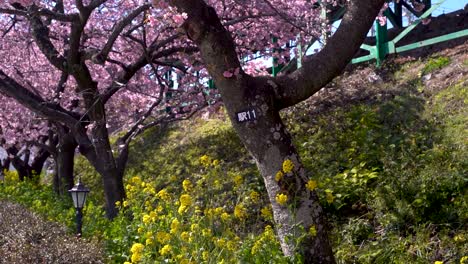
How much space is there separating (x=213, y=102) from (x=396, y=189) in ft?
16.8

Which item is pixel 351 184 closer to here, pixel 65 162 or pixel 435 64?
pixel 435 64

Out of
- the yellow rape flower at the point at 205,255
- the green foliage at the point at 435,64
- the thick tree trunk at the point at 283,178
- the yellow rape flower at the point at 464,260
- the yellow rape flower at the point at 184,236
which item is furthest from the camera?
the green foliage at the point at 435,64

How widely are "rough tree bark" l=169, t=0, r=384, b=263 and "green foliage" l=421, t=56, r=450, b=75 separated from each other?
4.93 metres

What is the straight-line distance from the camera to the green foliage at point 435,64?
10062 millimetres

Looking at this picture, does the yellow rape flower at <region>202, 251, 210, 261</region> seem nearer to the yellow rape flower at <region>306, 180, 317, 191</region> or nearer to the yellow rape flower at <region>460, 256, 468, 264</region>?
the yellow rape flower at <region>306, 180, 317, 191</region>

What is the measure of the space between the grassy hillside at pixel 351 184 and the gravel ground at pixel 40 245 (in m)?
0.42

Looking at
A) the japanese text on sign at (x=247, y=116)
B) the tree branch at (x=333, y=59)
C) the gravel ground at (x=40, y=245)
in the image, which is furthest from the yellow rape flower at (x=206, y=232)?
the tree branch at (x=333, y=59)

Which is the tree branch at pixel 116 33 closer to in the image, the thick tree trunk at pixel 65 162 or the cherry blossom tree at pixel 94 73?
the cherry blossom tree at pixel 94 73

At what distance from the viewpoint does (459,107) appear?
27.9 feet

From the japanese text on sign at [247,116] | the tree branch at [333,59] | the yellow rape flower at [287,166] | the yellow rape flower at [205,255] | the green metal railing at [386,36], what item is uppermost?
the green metal railing at [386,36]

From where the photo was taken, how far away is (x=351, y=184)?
738 centimetres

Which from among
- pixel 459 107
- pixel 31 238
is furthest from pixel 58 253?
pixel 459 107

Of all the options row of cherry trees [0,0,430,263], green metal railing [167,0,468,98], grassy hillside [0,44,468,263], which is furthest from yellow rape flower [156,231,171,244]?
green metal railing [167,0,468,98]

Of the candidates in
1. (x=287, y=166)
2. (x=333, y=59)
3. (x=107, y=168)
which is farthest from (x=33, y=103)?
(x=287, y=166)
